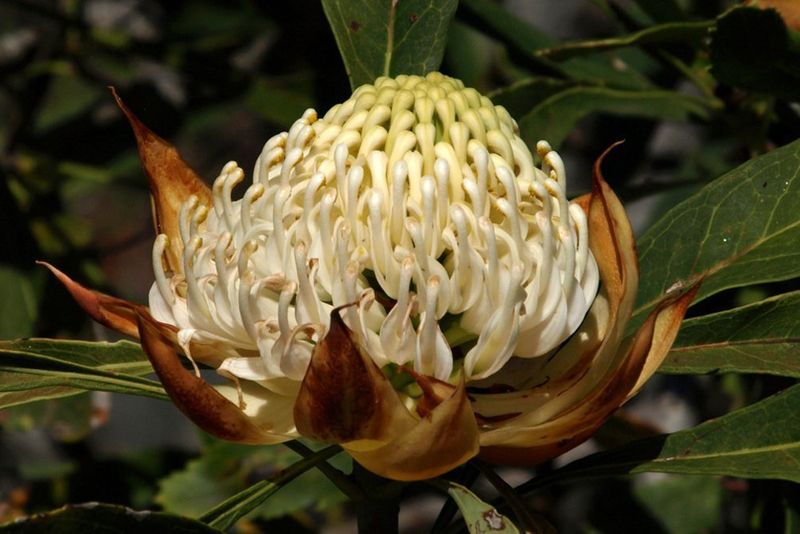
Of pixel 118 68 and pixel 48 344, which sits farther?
pixel 118 68

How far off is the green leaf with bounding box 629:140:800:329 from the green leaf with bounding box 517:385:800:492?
19 centimetres

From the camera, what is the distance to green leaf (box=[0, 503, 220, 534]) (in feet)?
4.12

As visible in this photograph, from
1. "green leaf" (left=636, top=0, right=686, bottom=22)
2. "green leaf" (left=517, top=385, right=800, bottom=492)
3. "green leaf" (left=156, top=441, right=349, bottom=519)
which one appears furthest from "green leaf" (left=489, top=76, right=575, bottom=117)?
"green leaf" (left=156, top=441, right=349, bottom=519)

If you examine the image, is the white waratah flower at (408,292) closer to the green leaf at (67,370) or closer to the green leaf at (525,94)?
the green leaf at (67,370)

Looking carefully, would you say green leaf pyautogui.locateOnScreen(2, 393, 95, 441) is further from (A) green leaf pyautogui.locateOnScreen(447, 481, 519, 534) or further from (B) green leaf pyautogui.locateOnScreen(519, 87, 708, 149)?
(A) green leaf pyautogui.locateOnScreen(447, 481, 519, 534)

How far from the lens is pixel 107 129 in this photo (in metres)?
3.65

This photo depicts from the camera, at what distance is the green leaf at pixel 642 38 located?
1.93 metres

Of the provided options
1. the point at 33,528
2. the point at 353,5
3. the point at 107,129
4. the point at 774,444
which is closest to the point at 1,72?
the point at 107,129

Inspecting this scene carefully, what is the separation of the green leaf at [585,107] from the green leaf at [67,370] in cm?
86

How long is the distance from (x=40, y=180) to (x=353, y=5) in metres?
1.92

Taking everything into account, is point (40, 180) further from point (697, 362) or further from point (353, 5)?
point (697, 362)

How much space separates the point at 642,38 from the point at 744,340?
2.07 feet

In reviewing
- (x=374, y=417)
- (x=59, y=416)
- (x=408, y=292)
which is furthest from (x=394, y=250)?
(x=59, y=416)

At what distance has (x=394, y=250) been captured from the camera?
4.74ft
